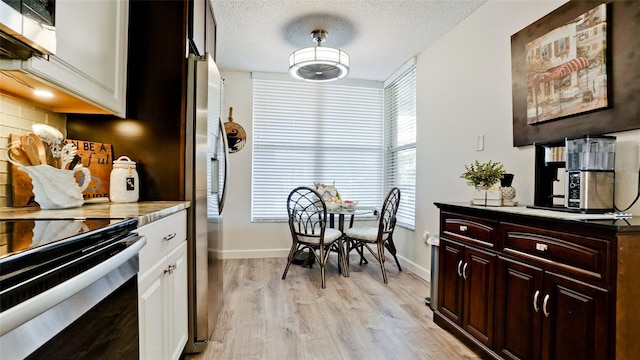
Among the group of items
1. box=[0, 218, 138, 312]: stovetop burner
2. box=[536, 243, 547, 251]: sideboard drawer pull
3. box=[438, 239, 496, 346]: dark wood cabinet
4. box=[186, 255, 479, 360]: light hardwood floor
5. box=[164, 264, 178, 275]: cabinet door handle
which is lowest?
box=[186, 255, 479, 360]: light hardwood floor

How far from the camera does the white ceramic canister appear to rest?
66.5 inches

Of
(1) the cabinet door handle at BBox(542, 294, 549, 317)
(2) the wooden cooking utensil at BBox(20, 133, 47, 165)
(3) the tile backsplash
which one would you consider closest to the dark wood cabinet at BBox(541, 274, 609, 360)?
(1) the cabinet door handle at BBox(542, 294, 549, 317)

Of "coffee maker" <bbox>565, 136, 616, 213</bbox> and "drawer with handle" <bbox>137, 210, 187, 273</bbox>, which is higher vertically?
"coffee maker" <bbox>565, 136, 616, 213</bbox>

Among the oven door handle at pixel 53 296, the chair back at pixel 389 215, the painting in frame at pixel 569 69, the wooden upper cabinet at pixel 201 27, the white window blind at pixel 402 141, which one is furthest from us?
the white window blind at pixel 402 141

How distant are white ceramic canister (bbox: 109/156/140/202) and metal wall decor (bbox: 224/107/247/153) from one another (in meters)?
2.38

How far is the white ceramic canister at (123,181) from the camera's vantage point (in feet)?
5.54

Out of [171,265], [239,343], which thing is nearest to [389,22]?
[171,265]

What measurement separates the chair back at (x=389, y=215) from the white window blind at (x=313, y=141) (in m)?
1.08

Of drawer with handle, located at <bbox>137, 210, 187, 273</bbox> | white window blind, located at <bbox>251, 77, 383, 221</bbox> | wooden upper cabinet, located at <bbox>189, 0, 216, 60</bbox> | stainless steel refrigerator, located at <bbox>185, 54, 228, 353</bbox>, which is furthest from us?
white window blind, located at <bbox>251, 77, 383, 221</bbox>

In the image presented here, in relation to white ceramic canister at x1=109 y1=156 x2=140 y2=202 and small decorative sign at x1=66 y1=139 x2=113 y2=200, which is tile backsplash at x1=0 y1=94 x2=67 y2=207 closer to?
small decorative sign at x1=66 y1=139 x2=113 y2=200

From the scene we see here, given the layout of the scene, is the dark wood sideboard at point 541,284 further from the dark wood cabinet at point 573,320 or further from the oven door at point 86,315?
the oven door at point 86,315

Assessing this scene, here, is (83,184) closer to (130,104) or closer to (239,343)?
(130,104)

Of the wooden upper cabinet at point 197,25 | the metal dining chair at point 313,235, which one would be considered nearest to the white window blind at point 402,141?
the metal dining chair at point 313,235

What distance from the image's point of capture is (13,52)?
3.51 ft
